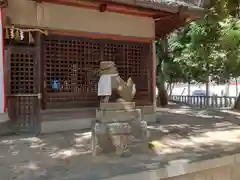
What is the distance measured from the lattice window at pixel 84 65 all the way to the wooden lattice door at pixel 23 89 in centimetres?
41

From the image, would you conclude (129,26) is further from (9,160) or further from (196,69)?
(196,69)

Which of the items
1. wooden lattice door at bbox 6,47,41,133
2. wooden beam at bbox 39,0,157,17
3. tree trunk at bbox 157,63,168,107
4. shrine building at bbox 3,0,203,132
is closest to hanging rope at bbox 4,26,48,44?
shrine building at bbox 3,0,203,132

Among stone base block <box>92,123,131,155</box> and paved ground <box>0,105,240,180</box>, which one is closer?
paved ground <box>0,105,240,180</box>

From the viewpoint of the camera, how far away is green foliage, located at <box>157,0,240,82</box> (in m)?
12.7

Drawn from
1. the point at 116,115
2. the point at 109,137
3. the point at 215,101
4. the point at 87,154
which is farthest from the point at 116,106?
the point at 215,101

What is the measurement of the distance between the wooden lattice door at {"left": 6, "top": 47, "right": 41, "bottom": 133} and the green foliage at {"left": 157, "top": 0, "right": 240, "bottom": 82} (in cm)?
639

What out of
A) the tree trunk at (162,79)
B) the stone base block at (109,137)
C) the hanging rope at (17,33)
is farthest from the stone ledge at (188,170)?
the tree trunk at (162,79)

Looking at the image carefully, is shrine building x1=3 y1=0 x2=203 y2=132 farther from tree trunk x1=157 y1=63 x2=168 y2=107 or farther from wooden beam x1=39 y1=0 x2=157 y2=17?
tree trunk x1=157 y1=63 x2=168 y2=107

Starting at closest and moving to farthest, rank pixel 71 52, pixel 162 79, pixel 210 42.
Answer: pixel 71 52 → pixel 210 42 → pixel 162 79

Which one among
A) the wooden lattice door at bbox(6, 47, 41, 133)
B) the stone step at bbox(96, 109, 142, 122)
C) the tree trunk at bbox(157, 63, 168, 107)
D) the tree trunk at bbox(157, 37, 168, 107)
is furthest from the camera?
the tree trunk at bbox(157, 63, 168, 107)

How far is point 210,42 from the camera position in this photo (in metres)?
14.6

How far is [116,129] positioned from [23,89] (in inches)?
164

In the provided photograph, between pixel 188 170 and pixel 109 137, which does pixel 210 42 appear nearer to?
pixel 109 137

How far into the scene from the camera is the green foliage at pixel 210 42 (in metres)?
12.7
